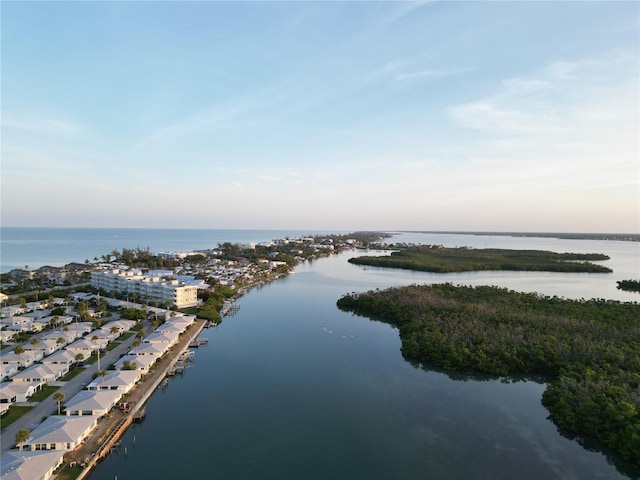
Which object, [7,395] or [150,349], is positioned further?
[150,349]

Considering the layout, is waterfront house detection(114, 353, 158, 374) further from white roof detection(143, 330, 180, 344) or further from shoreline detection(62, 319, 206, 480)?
white roof detection(143, 330, 180, 344)

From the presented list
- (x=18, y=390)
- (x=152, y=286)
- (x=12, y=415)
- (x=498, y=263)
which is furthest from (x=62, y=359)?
(x=498, y=263)

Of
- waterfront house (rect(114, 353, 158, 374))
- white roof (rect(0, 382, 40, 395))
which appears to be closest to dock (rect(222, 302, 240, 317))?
waterfront house (rect(114, 353, 158, 374))

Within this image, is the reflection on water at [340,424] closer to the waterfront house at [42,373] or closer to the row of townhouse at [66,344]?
the waterfront house at [42,373]

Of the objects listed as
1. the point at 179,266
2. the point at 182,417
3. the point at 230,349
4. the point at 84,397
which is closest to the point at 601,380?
the point at 182,417

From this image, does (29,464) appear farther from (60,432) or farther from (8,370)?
(8,370)
